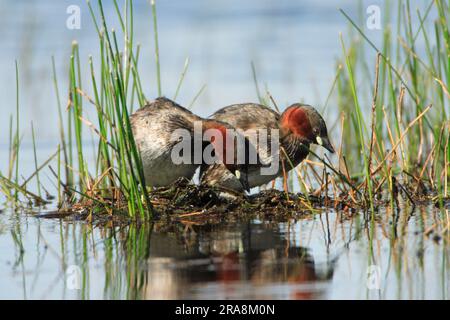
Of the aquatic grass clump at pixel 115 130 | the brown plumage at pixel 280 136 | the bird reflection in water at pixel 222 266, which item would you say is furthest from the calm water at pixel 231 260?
the brown plumage at pixel 280 136

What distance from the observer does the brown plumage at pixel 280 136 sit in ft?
33.3

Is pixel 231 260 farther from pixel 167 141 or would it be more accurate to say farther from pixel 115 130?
pixel 167 141

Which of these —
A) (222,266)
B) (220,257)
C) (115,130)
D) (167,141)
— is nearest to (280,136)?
(167,141)

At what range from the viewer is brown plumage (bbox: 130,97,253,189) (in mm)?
9945

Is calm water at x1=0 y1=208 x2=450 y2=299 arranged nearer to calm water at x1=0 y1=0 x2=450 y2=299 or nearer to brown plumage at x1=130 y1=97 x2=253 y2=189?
calm water at x1=0 y1=0 x2=450 y2=299

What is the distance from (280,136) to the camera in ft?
34.1

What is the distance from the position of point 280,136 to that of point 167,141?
1306 millimetres

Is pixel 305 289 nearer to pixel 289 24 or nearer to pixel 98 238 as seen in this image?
pixel 98 238

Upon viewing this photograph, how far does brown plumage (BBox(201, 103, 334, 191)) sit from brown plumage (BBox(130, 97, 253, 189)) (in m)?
0.17

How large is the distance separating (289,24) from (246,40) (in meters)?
1.84

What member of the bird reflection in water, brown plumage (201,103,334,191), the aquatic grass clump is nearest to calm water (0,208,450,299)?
the bird reflection in water

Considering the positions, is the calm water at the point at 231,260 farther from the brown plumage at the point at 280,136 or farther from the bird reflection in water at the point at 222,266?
the brown plumage at the point at 280,136

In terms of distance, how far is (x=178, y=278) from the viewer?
6.79 m
